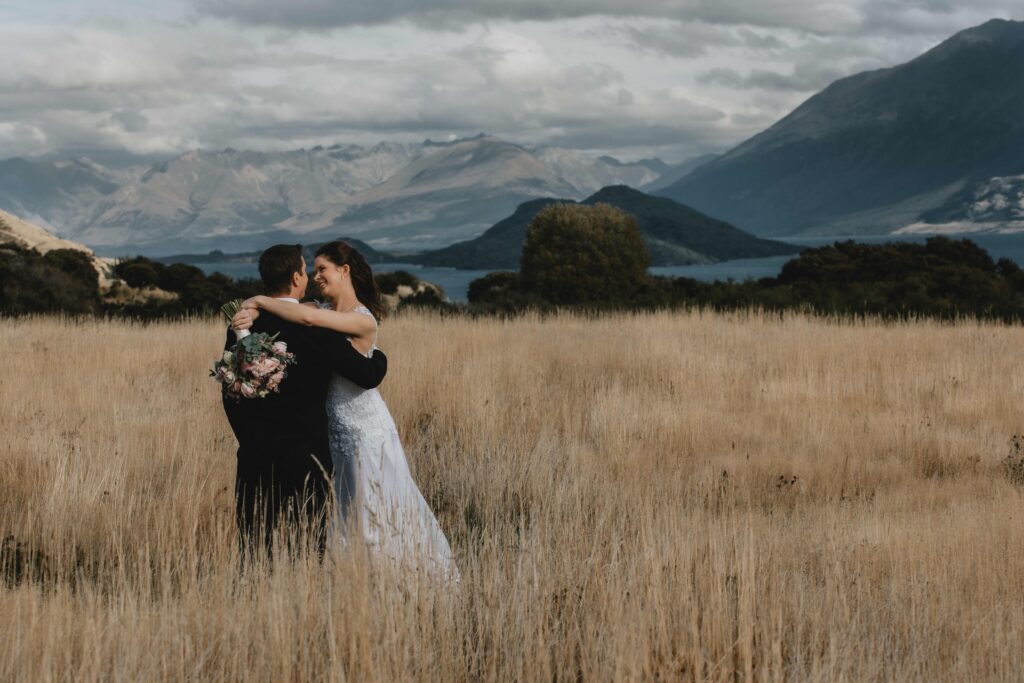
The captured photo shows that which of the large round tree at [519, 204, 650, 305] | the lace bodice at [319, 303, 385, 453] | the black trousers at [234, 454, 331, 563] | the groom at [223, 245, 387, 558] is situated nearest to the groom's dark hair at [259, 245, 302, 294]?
the groom at [223, 245, 387, 558]

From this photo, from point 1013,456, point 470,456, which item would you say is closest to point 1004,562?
point 1013,456

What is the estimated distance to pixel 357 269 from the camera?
198 inches

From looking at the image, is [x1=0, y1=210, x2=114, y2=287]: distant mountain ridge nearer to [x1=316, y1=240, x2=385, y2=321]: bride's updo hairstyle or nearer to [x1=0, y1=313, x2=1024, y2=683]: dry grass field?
[x1=0, y1=313, x2=1024, y2=683]: dry grass field

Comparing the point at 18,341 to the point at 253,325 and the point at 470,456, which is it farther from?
the point at 253,325

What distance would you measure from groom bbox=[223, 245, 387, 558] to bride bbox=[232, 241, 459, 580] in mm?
83

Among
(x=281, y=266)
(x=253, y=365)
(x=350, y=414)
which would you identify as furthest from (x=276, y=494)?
(x=281, y=266)

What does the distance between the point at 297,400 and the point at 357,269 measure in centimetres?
75

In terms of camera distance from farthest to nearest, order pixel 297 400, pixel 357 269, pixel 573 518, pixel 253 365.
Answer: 1. pixel 573 518
2. pixel 357 269
3. pixel 297 400
4. pixel 253 365

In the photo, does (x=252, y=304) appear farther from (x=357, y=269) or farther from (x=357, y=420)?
(x=357, y=420)

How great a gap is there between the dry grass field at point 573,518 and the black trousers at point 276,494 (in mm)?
157

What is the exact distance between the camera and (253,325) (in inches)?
185

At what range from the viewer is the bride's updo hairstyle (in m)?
4.94

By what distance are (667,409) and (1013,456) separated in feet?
9.83

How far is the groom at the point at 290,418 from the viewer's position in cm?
462
